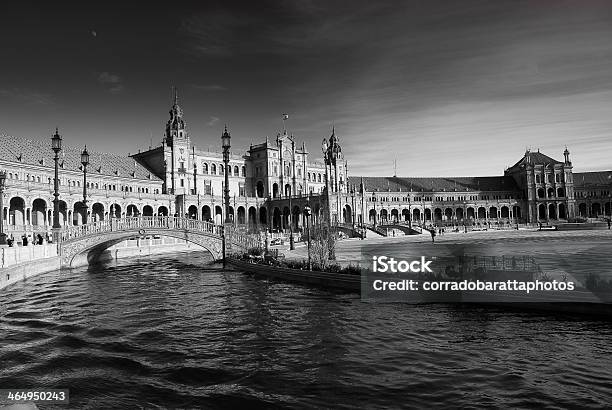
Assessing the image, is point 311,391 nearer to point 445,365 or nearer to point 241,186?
point 445,365

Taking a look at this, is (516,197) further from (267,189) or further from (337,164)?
(267,189)

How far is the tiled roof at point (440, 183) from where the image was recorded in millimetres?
130125

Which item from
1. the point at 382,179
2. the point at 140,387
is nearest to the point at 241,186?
the point at 382,179

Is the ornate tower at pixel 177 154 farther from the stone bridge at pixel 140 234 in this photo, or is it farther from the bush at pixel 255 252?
the bush at pixel 255 252

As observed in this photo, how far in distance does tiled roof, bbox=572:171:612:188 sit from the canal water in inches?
5308

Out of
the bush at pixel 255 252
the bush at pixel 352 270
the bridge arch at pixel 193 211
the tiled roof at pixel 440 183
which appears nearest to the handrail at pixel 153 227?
the bush at pixel 255 252

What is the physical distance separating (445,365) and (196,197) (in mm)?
73689

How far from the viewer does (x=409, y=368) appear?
12.1 meters

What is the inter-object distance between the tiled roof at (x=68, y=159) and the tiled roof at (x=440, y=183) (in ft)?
210

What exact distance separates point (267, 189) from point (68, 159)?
41011mm

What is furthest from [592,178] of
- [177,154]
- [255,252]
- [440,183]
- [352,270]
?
[352,270]

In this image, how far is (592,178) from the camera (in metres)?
131

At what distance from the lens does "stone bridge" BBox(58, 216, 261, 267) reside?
35781 mm

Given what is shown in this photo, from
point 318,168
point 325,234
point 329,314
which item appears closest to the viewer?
point 329,314
